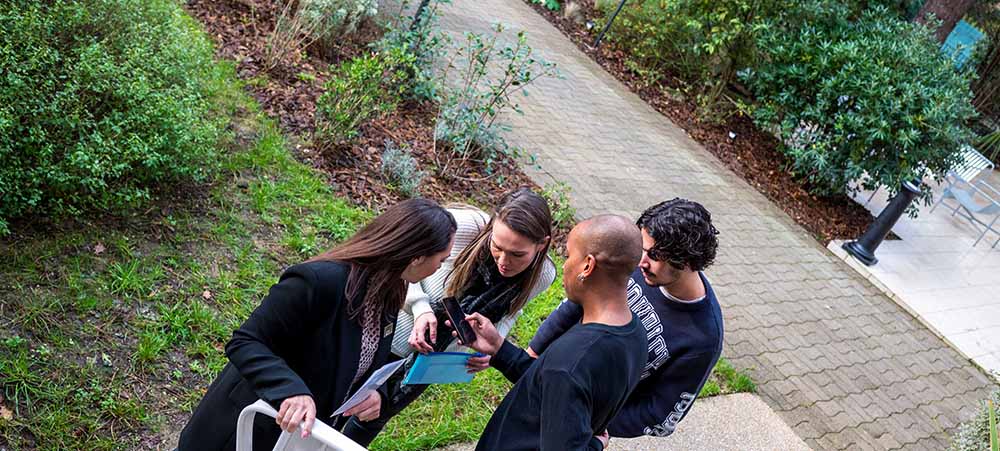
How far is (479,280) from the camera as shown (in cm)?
284

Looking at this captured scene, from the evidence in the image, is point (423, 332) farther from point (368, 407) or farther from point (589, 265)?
point (589, 265)

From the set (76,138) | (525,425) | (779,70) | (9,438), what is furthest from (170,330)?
(779,70)

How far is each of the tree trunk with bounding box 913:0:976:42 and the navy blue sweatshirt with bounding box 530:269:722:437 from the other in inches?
438

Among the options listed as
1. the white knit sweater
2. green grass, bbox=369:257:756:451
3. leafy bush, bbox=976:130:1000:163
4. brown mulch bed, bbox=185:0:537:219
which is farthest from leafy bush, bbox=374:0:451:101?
leafy bush, bbox=976:130:1000:163

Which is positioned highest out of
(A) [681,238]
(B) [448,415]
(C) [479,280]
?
(A) [681,238]

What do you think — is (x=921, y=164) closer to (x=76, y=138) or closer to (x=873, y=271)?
(x=873, y=271)

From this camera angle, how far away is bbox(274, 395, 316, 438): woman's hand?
1.95 m

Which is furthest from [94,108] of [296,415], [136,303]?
[296,415]

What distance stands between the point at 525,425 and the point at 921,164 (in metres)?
9.30

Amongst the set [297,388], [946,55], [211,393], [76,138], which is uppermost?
[946,55]

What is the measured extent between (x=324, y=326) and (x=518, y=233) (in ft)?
2.61

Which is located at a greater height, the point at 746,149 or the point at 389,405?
the point at 746,149

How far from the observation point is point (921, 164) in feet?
31.3

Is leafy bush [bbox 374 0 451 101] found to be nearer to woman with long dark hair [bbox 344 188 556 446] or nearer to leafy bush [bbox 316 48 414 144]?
leafy bush [bbox 316 48 414 144]
